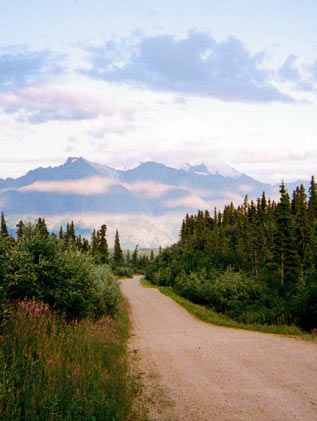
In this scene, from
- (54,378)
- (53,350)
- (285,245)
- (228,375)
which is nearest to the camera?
(54,378)

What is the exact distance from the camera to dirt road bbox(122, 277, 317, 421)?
25.0 ft

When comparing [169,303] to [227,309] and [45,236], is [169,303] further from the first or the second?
[45,236]

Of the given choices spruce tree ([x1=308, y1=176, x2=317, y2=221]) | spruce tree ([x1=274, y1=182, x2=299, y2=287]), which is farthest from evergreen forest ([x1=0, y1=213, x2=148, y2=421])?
spruce tree ([x1=308, y1=176, x2=317, y2=221])

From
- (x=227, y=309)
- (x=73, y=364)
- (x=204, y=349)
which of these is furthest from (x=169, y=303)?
(x=73, y=364)

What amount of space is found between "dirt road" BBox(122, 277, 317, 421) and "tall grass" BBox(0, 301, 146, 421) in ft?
3.83

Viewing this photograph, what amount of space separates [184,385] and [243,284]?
19299 mm

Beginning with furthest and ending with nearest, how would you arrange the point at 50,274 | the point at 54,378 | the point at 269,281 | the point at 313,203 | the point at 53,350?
the point at 313,203 < the point at 269,281 < the point at 50,274 < the point at 53,350 < the point at 54,378

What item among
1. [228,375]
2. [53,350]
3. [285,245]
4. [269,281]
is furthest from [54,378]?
[285,245]

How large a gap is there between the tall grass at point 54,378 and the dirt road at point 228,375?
1167 millimetres

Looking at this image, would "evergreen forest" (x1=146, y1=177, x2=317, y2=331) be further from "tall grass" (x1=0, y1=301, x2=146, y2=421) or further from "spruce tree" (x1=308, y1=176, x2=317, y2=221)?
"spruce tree" (x1=308, y1=176, x2=317, y2=221)

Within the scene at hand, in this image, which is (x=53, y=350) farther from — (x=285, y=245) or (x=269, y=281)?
(x=285, y=245)

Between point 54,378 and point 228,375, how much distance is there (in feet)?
17.6

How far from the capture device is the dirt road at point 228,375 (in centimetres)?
761

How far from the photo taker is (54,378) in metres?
6.58
